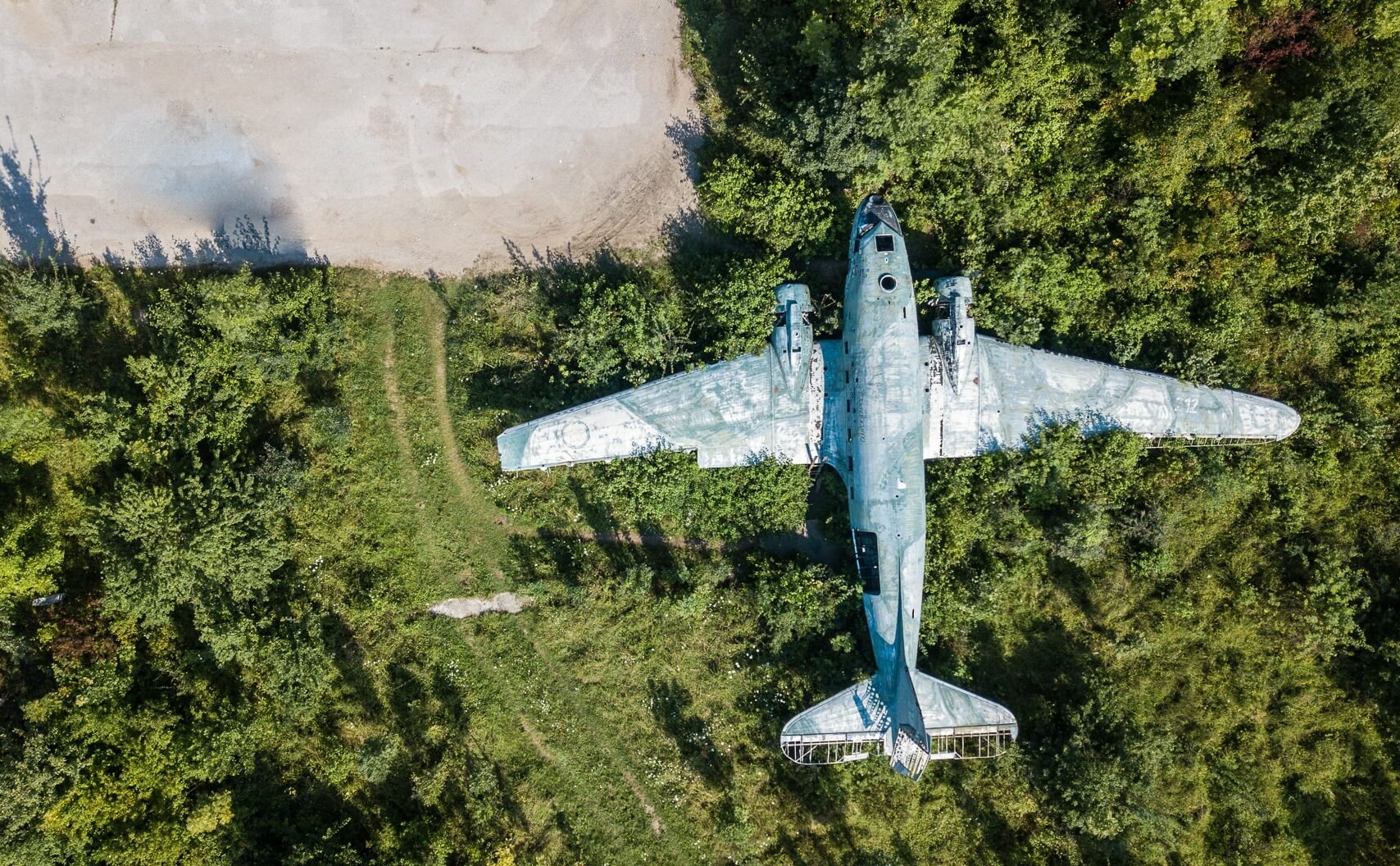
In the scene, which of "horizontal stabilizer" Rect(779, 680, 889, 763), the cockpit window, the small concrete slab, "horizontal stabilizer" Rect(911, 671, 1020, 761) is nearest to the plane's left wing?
the cockpit window

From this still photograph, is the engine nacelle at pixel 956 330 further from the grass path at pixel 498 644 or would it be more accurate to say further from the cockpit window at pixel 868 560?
the grass path at pixel 498 644

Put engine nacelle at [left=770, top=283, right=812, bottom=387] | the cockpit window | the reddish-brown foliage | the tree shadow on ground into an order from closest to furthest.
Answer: the cockpit window < the reddish-brown foliage < engine nacelle at [left=770, top=283, right=812, bottom=387] < the tree shadow on ground

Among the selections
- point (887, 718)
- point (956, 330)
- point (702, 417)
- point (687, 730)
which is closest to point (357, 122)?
point (702, 417)

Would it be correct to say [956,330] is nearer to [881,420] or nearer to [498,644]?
[881,420]

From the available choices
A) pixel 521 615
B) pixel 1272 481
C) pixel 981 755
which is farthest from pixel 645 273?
pixel 1272 481

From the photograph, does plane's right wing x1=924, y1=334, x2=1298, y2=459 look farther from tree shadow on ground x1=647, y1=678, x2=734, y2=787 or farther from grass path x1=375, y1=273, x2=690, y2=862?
grass path x1=375, y1=273, x2=690, y2=862

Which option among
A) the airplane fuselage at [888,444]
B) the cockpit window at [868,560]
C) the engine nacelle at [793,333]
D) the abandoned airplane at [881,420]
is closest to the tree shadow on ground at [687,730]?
the abandoned airplane at [881,420]
